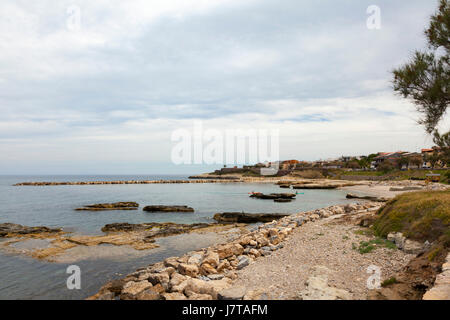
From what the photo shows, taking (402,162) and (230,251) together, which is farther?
(402,162)

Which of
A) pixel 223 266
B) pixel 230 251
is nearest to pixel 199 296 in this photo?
pixel 223 266

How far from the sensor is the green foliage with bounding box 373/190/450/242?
977 cm

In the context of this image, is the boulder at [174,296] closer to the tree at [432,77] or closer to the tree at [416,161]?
the tree at [432,77]

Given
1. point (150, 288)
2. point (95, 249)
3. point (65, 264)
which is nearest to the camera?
point (150, 288)

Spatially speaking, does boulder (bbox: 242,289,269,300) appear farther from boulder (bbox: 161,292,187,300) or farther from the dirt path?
boulder (bbox: 161,292,187,300)

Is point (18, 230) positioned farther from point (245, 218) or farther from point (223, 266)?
point (223, 266)

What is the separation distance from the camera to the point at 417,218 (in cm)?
1108

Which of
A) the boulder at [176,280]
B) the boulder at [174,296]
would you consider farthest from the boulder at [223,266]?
the boulder at [174,296]

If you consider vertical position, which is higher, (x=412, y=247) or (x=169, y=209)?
(x=412, y=247)

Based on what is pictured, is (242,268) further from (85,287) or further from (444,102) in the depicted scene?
(444,102)

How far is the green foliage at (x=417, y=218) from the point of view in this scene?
977 cm
